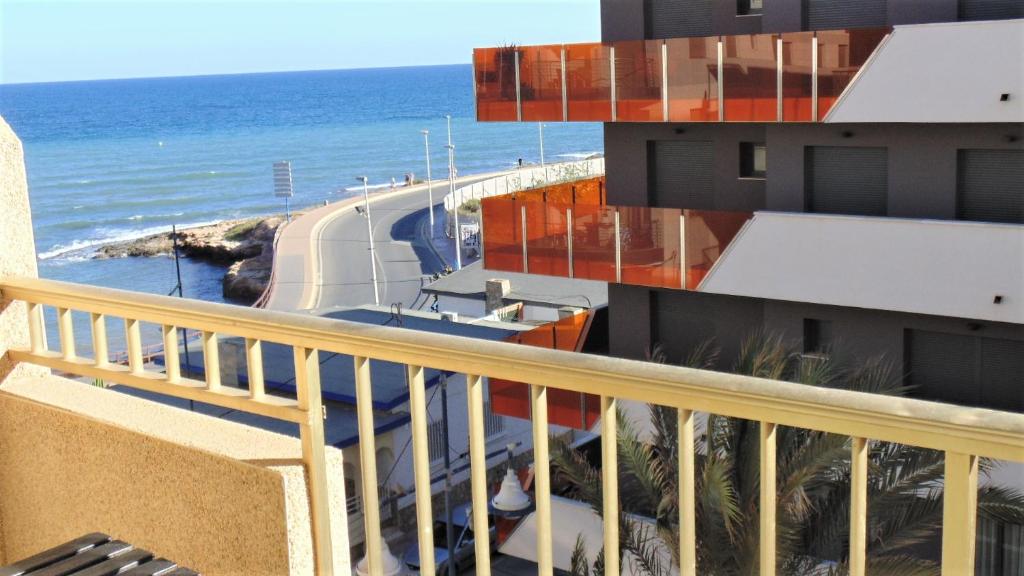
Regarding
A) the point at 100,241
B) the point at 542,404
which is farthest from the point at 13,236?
the point at 100,241

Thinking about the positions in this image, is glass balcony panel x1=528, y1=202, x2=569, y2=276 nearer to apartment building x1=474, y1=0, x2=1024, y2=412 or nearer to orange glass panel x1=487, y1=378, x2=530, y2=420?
apartment building x1=474, y1=0, x2=1024, y2=412

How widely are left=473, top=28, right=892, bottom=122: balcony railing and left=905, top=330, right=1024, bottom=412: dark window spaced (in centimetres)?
303

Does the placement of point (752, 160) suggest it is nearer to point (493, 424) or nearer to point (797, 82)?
point (797, 82)

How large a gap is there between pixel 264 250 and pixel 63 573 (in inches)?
2339

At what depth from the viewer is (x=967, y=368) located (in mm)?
14039

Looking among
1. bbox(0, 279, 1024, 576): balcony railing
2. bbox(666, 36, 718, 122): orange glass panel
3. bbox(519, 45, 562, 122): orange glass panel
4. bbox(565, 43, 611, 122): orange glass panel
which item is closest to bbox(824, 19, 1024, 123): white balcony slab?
bbox(666, 36, 718, 122): orange glass panel

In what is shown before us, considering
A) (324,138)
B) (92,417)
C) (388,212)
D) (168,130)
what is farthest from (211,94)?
(92,417)

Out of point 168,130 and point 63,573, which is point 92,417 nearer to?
point 63,573

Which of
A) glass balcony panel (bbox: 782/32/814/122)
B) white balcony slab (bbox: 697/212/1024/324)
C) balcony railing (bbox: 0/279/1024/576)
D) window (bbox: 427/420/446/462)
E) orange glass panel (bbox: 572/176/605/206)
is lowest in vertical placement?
window (bbox: 427/420/446/462)

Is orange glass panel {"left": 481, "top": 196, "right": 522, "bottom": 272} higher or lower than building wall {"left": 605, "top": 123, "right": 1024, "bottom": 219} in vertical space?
lower

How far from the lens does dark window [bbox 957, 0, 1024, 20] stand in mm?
12922

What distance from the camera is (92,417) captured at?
122 inches

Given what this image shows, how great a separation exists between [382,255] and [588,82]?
39.1m

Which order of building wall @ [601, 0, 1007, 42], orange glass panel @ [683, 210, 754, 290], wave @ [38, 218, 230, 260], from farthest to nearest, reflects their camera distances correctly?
wave @ [38, 218, 230, 260] → orange glass panel @ [683, 210, 754, 290] → building wall @ [601, 0, 1007, 42]
